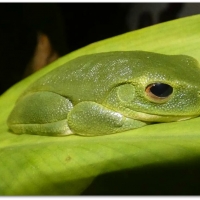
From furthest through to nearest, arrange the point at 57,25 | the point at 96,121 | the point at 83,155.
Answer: the point at 57,25
the point at 96,121
the point at 83,155

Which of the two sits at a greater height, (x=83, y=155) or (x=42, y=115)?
(x=42, y=115)

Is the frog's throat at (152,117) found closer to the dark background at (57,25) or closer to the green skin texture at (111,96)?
the green skin texture at (111,96)

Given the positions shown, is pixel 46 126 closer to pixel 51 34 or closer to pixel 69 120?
pixel 69 120

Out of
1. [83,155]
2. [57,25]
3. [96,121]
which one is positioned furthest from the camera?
[57,25]

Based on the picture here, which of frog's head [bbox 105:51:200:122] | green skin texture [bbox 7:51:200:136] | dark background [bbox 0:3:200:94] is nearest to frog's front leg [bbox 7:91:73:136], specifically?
green skin texture [bbox 7:51:200:136]

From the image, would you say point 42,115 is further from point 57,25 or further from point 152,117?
point 57,25

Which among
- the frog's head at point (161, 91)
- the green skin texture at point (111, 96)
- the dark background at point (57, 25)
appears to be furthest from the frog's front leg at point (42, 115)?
the dark background at point (57, 25)

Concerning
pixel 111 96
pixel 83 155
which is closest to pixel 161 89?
pixel 111 96
